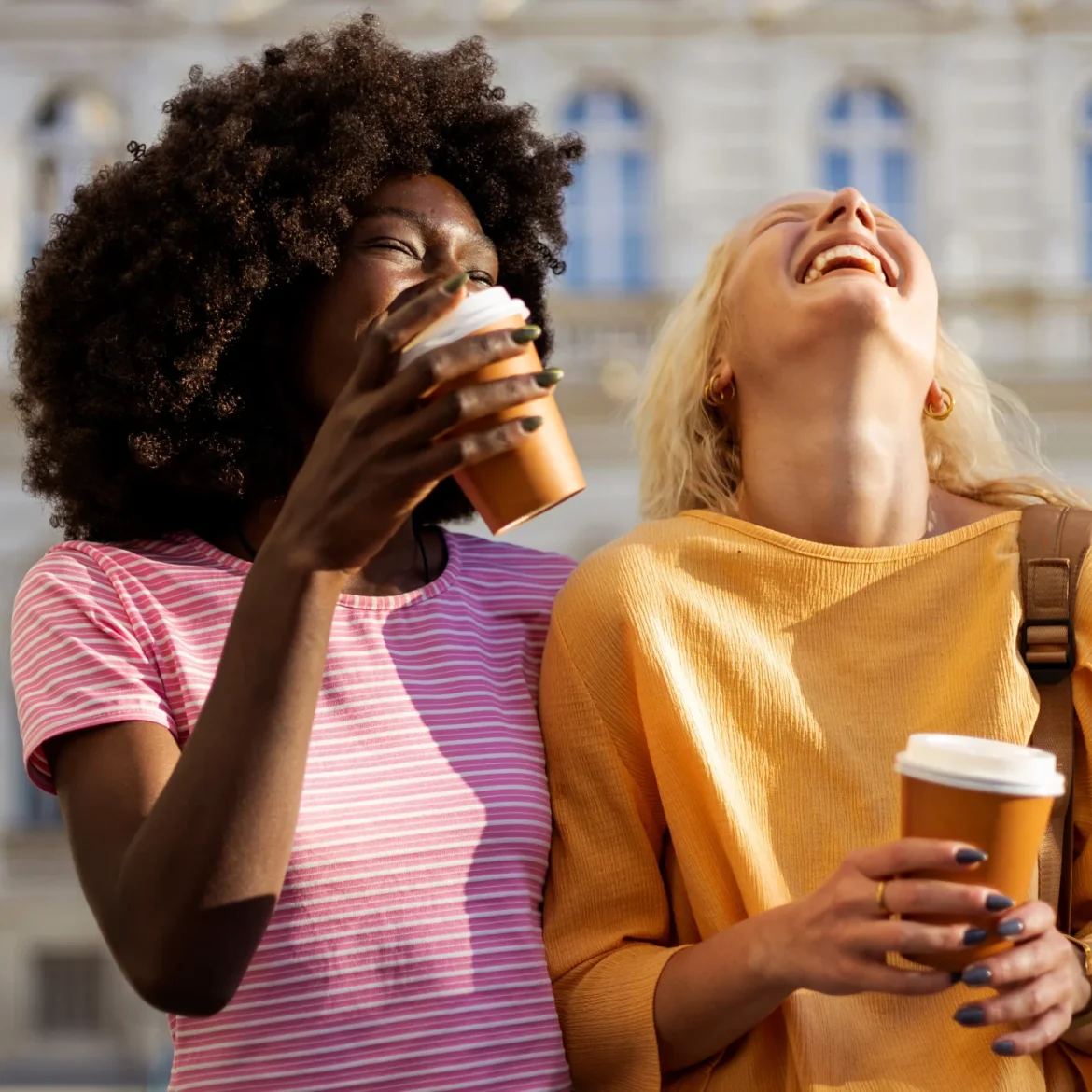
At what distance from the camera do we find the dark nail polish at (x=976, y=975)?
1.47 m

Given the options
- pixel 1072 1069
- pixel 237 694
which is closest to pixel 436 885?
pixel 237 694

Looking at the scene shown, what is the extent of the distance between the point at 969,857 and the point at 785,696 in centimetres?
50

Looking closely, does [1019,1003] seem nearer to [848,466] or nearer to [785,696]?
[785,696]

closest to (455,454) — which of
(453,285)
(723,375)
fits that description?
(453,285)

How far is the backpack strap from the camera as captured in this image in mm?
1825

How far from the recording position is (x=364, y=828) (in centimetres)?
171

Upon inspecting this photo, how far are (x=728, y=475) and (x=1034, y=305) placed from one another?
10527 millimetres

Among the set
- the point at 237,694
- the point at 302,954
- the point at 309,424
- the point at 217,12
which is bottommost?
the point at 302,954

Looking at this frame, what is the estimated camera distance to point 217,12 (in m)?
12.3

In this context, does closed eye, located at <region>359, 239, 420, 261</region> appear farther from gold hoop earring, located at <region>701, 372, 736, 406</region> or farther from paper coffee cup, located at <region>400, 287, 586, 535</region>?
gold hoop earring, located at <region>701, 372, 736, 406</region>

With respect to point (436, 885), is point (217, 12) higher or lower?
higher

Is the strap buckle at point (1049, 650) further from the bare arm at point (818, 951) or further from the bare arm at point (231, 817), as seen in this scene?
the bare arm at point (231, 817)

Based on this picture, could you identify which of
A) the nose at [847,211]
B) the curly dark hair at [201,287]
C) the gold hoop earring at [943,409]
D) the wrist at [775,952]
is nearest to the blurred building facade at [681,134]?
the gold hoop earring at [943,409]

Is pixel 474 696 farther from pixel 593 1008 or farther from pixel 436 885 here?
pixel 593 1008
